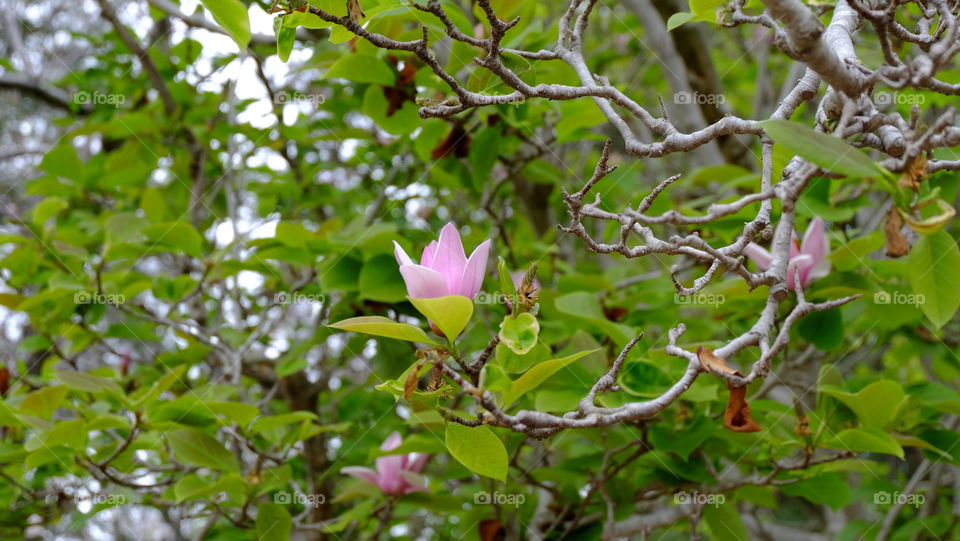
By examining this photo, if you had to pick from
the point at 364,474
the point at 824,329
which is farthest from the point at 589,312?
the point at 364,474

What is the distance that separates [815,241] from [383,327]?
80cm

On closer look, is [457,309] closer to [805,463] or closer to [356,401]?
[805,463]

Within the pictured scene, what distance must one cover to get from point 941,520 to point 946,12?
148 cm

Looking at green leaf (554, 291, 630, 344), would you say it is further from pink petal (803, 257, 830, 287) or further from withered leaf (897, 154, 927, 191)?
withered leaf (897, 154, 927, 191)

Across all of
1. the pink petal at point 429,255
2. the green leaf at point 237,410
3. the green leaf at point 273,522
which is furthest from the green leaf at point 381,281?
the pink petal at point 429,255

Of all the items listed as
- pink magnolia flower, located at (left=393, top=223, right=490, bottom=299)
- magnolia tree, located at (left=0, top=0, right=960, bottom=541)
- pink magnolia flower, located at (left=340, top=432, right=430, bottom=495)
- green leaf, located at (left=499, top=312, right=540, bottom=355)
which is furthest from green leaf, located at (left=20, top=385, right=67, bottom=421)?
green leaf, located at (left=499, top=312, right=540, bottom=355)

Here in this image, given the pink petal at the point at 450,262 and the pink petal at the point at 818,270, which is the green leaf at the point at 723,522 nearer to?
the pink petal at the point at 818,270

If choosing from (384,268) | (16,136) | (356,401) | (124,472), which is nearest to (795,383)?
(384,268)

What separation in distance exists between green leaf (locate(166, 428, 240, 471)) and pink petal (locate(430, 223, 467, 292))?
2.29ft

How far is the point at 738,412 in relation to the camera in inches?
34.5

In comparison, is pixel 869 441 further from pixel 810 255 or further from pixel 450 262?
pixel 450 262

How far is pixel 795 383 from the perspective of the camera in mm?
1808

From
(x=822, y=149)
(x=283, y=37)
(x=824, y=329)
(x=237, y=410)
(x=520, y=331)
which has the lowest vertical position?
(x=824, y=329)

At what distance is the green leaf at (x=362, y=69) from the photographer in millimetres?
1395
